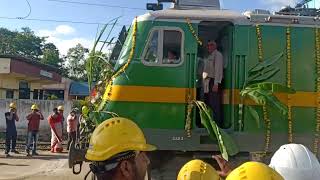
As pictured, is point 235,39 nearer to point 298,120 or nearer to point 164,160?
point 298,120

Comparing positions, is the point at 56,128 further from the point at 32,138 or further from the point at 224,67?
the point at 224,67

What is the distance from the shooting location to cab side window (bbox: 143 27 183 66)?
7.99 metres

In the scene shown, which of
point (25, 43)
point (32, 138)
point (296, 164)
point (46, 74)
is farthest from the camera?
point (25, 43)

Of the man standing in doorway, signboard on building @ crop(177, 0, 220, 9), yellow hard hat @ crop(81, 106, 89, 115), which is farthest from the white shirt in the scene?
yellow hard hat @ crop(81, 106, 89, 115)

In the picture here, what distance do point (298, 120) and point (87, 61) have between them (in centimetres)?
365

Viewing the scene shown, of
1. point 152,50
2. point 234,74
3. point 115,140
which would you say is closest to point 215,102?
point 234,74

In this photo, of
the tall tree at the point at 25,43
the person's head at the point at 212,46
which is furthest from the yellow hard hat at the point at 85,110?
the tall tree at the point at 25,43

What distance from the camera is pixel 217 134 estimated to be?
7.60 m

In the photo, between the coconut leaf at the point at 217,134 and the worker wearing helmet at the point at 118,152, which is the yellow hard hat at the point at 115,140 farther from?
the coconut leaf at the point at 217,134

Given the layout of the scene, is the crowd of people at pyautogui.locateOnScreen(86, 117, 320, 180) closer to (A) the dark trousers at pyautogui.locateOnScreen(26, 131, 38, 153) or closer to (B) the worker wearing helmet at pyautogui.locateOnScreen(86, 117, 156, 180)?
(B) the worker wearing helmet at pyautogui.locateOnScreen(86, 117, 156, 180)

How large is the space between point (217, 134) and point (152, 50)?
5.65ft

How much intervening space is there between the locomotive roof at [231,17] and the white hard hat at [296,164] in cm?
490

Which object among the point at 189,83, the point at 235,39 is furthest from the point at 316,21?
the point at 189,83

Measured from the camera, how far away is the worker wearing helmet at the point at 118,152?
2622 millimetres
